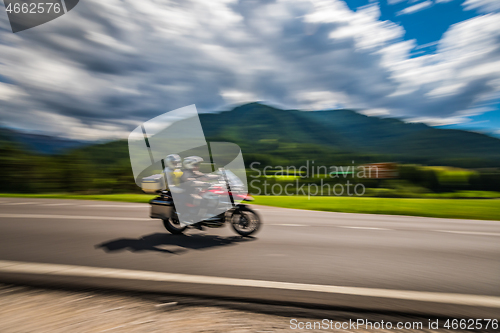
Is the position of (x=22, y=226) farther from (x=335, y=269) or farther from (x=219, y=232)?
(x=335, y=269)

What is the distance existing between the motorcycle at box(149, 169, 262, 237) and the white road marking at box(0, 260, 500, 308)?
2.12 meters

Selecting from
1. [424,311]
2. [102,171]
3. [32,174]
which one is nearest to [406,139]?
[102,171]

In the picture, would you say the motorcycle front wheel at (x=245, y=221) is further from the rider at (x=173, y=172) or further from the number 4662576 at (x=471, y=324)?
the number 4662576 at (x=471, y=324)

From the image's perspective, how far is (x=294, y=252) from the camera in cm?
486

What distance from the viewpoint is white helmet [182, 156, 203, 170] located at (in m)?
5.86

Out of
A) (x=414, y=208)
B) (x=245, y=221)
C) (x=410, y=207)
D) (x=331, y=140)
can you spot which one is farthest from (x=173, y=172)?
(x=331, y=140)

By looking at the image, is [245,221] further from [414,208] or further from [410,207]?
[410,207]

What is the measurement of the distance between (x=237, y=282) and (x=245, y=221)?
256 cm

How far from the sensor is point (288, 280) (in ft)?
11.7

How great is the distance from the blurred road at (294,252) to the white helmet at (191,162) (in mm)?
1516

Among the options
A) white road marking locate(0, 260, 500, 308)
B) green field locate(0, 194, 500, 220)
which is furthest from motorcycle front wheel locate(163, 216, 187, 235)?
green field locate(0, 194, 500, 220)

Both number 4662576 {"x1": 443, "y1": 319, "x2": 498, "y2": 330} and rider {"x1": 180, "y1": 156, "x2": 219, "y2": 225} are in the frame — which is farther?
rider {"x1": 180, "y1": 156, "x2": 219, "y2": 225}

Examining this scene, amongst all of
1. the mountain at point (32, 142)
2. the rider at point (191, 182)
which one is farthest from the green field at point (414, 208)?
the mountain at point (32, 142)

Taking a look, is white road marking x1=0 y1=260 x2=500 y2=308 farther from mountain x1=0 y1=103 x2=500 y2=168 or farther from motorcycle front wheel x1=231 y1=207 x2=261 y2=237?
mountain x1=0 y1=103 x2=500 y2=168
